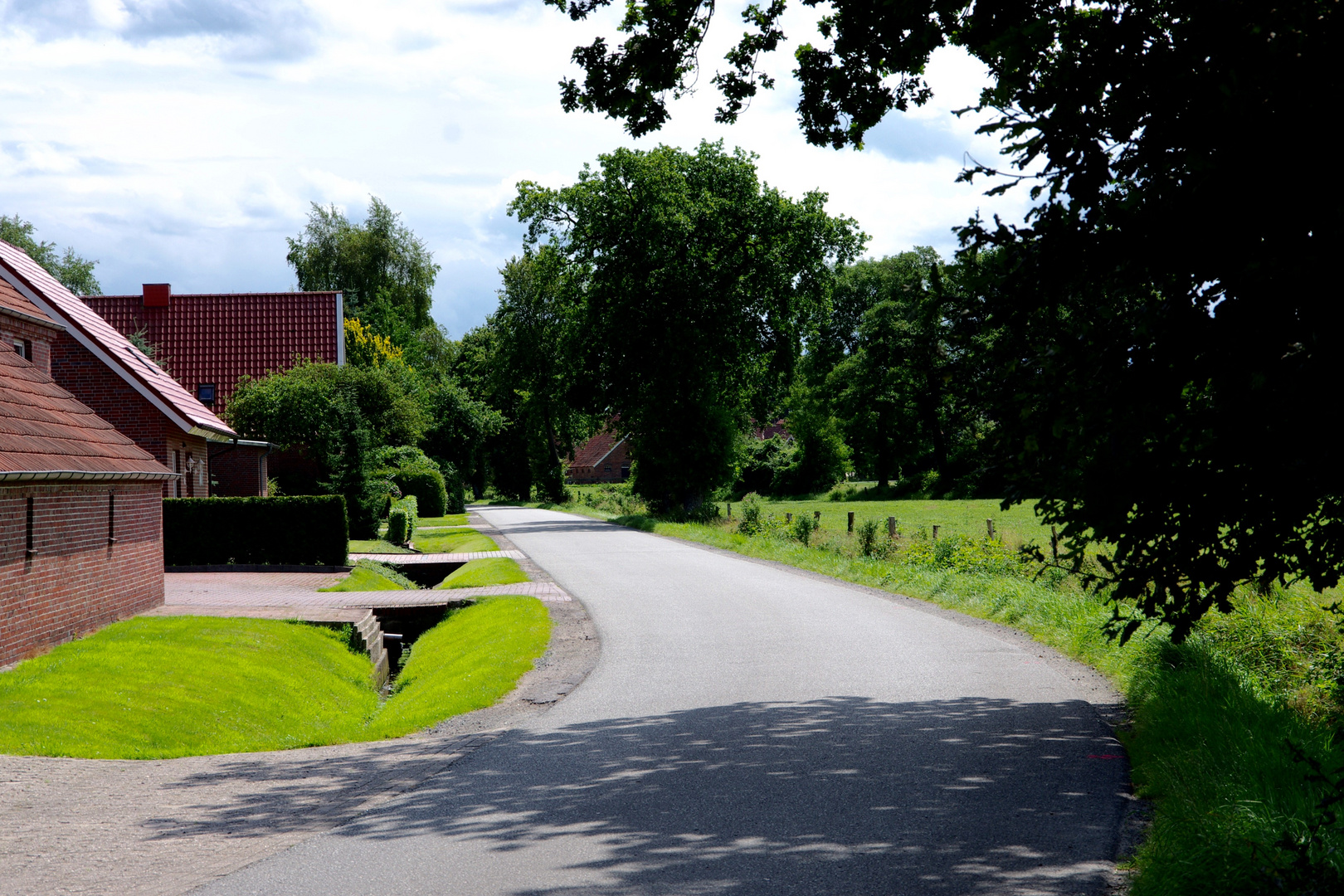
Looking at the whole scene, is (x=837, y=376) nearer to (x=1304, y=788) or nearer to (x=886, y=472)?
(x=886, y=472)

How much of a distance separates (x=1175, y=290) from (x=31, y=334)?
60.0 feet

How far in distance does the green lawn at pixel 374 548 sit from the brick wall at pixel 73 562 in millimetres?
13564

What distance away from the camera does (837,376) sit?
2822 inches

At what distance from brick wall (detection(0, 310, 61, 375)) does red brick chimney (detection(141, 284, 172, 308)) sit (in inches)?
908

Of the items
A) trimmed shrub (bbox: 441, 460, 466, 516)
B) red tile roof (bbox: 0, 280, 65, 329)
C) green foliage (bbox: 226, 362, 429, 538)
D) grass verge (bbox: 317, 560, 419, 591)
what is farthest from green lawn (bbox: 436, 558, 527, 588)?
trimmed shrub (bbox: 441, 460, 466, 516)

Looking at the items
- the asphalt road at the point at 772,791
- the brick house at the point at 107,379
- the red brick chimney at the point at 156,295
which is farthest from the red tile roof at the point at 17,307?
the red brick chimney at the point at 156,295

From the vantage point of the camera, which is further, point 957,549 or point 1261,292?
point 957,549

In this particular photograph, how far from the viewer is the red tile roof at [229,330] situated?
38.9 metres

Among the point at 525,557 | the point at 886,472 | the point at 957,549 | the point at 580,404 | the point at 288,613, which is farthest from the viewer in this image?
the point at 886,472

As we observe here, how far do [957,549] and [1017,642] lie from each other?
859 cm

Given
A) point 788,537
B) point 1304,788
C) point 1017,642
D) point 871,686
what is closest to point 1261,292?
point 1304,788

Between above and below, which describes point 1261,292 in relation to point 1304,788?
above

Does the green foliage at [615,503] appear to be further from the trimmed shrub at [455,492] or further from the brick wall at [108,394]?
the brick wall at [108,394]

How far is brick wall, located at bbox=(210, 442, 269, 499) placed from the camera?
1280 inches
